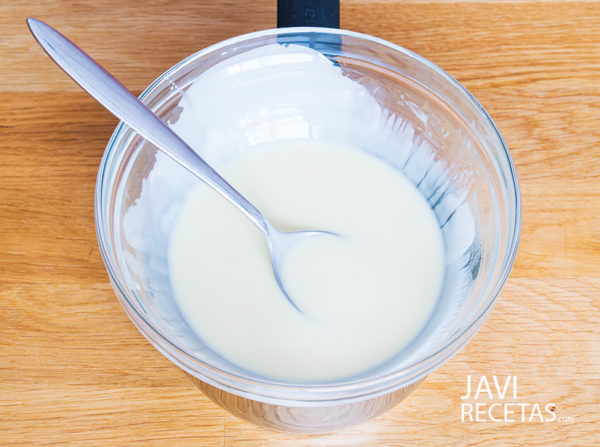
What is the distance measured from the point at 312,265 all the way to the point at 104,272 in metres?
0.24

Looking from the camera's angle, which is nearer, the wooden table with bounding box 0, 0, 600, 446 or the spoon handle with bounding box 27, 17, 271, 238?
the spoon handle with bounding box 27, 17, 271, 238

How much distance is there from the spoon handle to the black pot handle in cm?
20

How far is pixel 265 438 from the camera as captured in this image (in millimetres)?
669

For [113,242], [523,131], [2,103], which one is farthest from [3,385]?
[523,131]

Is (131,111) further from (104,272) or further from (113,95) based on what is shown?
(104,272)

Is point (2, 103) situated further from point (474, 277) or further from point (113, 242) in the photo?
point (474, 277)

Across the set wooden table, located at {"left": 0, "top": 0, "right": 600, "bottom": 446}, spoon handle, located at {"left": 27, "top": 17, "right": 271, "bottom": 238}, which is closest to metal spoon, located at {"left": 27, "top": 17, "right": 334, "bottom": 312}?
spoon handle, located at {"left": 27, "top": 17, "right": 271, "bottom": 238}

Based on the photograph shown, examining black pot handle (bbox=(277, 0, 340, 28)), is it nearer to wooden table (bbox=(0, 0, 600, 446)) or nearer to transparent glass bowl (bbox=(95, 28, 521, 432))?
transparent glass bowl (bbox=(95, 28, 521, 432))

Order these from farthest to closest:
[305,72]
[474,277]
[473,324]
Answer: [305,72] < [474,277] < [473,324]

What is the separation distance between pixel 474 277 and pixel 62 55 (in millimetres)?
427

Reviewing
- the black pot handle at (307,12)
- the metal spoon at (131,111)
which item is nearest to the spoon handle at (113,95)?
the metal spoon at (131,111)

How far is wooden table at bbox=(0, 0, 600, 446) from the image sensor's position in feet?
2.21

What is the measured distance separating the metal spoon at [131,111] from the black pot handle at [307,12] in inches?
8.0

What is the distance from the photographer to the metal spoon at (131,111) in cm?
55
